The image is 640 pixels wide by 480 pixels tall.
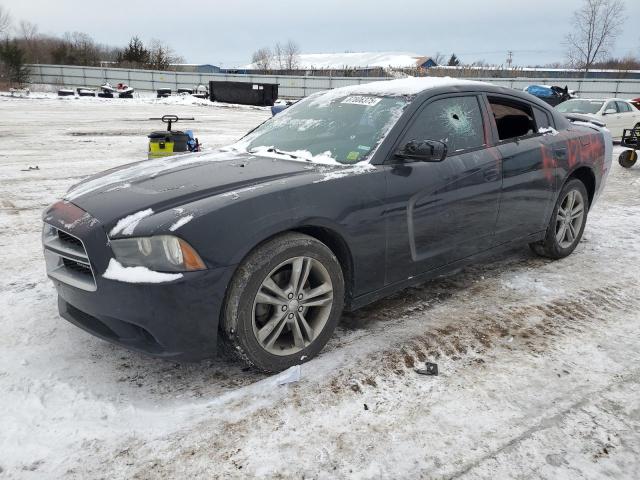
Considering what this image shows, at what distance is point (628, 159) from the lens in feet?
35.6

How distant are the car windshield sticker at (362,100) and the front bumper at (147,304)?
179cm

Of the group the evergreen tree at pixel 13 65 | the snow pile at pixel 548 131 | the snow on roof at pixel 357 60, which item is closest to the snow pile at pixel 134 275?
the snow pile at pixel 548 131

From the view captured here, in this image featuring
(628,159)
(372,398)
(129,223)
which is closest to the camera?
(129,223)

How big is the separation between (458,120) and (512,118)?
802 millimetres

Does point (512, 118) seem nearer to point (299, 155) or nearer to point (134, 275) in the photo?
point (299, 155)

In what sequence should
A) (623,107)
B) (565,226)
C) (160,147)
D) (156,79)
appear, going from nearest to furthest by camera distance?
1. (565,226)
2. (160,147)
3. (623,107)
4. (156,79)

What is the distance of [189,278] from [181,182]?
0.75 m

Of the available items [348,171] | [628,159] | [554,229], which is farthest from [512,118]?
[628,159]

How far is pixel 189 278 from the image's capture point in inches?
94.8

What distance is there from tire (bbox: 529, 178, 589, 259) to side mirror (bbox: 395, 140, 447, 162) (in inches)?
75.3

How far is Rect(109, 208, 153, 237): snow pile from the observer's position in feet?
8.16

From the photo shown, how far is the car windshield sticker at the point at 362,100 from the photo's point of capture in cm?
366

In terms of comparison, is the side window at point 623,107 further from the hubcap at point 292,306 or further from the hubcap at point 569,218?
the hubcap at point 292,306

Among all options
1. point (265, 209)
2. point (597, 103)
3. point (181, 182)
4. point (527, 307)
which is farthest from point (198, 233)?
point (597, 103)
